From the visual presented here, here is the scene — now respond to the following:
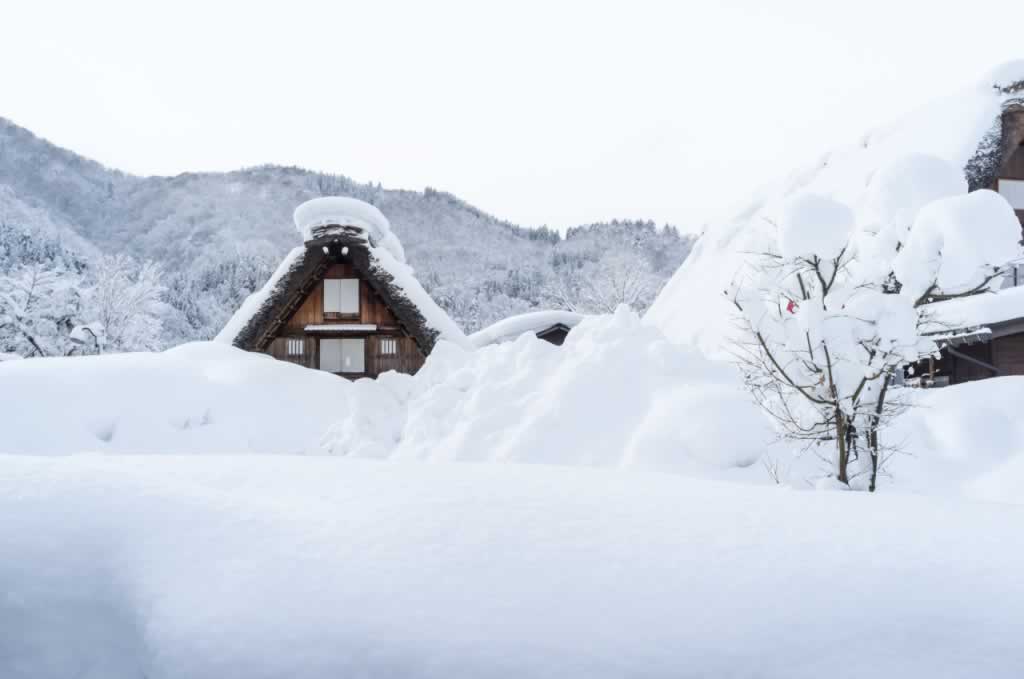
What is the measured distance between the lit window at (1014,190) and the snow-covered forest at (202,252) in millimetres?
23073

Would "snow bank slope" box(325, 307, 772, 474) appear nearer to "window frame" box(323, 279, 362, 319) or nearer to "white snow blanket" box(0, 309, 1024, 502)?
"white snow blanket" box(0, 309, 1024, 502)

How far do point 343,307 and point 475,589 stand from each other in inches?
570

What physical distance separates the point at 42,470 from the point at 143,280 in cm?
3625

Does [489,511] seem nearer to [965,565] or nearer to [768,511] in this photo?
[768,511]

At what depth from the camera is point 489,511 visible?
2.24m

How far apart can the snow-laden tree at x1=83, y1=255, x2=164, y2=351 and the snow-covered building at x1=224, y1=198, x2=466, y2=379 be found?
59.8 ft

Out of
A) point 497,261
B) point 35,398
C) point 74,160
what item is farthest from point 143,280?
point 74,160

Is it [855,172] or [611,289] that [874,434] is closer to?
[855,172]

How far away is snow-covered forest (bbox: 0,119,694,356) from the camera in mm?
30328

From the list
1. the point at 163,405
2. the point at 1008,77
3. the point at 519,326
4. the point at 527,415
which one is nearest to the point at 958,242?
the point at 527,415

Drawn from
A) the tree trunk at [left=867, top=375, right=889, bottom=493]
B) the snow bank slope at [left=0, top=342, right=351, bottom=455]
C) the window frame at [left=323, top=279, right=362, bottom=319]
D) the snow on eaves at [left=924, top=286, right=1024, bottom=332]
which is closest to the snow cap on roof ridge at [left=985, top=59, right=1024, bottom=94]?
the snow on eaves at [left=924, top=286, right=1024, bottom=332]

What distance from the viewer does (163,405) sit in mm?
13266

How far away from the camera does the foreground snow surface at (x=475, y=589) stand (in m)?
1.65

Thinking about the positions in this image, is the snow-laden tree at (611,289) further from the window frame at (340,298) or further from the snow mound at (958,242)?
the snow mound at (958,242)
